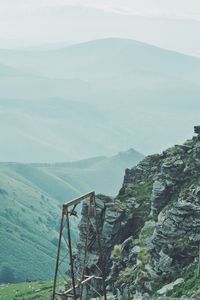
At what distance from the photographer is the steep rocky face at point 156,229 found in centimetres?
6309

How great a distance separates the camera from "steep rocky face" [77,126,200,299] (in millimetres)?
63094

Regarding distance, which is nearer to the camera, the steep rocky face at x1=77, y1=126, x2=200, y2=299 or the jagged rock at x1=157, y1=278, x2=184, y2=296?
the jagged rock at x1=157, y1=278, x2=184, y2=296

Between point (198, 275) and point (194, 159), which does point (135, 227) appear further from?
point (198, 275)

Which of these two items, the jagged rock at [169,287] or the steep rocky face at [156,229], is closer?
the jagged rock at [169,287]

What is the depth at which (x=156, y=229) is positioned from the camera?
68000 millimetres

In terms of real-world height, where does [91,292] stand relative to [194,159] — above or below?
below

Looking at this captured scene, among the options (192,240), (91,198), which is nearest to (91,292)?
(192,240)

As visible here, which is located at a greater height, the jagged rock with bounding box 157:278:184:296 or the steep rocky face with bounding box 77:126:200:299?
the steep rocky face with bounding box 77:126:200:299

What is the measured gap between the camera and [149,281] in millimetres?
64125

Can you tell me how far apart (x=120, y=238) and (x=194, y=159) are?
12945 millimetres

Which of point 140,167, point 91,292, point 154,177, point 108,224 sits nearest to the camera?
point 91,292

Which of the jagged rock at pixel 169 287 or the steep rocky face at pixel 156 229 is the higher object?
the steep rocky face at pixel 156 229

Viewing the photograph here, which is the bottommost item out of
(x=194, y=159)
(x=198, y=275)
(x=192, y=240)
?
(x=198, y=275)

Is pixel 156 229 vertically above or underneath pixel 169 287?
above
